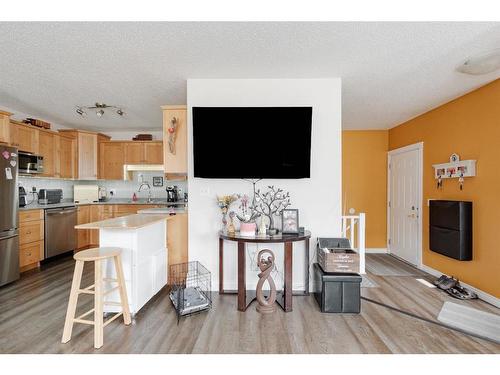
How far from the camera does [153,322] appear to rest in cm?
235

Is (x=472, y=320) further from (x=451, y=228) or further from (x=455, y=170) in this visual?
(x=455, y=170)

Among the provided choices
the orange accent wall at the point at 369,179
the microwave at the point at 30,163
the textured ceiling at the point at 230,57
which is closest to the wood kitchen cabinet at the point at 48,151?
the microwave at the point at 30,163

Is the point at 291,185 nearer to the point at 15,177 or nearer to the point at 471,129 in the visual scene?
the point at 471,129

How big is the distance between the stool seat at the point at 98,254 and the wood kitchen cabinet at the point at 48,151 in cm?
321

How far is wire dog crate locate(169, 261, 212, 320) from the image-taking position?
2.52 m

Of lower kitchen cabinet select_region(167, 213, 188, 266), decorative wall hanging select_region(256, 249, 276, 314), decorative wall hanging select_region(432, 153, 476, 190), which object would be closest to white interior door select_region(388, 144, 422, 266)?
decorative wall hanging select_region(432, 153, 476, 190)

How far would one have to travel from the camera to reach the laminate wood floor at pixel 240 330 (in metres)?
1.98

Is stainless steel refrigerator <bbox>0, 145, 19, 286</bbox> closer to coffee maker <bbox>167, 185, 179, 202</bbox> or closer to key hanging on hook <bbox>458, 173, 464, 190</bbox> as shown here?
coffee maker <bbox>167, 185, 179, 202</bbox>

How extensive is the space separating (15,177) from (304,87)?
12.9 ft

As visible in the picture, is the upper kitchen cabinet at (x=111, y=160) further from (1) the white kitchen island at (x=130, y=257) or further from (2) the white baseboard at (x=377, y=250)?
(2) the white baseboard at (x=377, y=250)

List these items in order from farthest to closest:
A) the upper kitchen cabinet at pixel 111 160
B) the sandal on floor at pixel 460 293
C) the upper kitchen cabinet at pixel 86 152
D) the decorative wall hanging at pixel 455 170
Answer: the upper kitchen cabinet at pixel 111 160, the upper kitchen cabinet at pixel 86 152, the decorative wall hanging at pixel 455 170, the sandal on floor at pixel 460 293

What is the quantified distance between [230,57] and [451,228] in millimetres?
3348

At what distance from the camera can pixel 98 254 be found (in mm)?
2146
